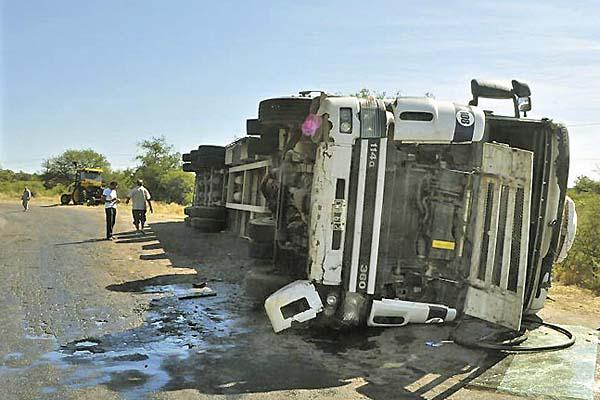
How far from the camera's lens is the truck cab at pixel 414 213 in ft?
19.3

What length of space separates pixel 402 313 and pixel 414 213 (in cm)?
93

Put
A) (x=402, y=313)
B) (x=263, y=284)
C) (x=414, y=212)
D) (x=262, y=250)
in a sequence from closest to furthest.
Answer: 1. (x=402, y=313)
2. (x=414, y=212)
3. (x=263, y=284)
4. (x=262, y=250)

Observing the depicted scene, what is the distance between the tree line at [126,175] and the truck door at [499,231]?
38.6 meters

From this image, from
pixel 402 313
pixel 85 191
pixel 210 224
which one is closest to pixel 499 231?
pixel 402 313

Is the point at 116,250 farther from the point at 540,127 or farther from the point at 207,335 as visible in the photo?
the point at 540,127

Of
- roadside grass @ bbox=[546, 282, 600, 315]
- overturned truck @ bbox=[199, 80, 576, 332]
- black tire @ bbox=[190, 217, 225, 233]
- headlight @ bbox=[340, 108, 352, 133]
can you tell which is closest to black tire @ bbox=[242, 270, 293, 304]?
overturned truck @ bbox=[199, 80, 576, 332]

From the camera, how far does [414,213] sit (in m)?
6.25

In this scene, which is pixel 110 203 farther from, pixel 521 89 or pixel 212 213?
pixel 521 89

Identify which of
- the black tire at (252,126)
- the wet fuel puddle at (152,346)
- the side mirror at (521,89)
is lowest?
the wet fuel puddle at (152,346)

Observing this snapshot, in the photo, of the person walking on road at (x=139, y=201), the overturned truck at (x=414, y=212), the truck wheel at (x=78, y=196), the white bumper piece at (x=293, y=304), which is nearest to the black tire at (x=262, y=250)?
the overturned truck at (x=414, y=212)

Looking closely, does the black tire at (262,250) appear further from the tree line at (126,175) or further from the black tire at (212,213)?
the tree line at (126,175)

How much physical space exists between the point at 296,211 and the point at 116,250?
289 inches

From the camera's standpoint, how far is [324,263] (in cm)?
589

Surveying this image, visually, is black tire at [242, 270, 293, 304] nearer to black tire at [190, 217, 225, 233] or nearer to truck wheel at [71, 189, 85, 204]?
black tire at [190, 217, 225, 233]
